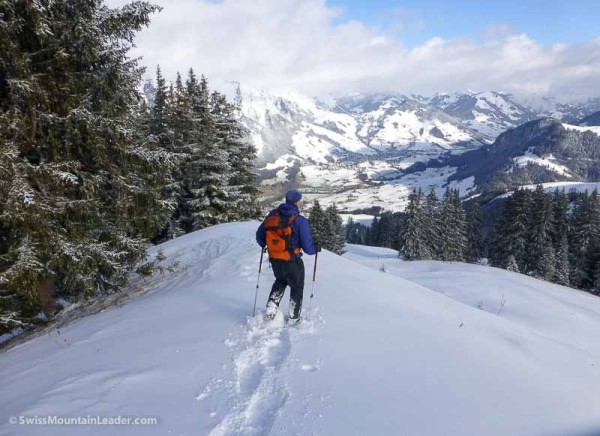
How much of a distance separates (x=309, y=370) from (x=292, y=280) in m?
1.85

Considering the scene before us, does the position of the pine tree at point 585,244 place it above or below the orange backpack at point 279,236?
below

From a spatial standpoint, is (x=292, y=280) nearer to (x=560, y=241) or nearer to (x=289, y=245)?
(x=289, y=245)

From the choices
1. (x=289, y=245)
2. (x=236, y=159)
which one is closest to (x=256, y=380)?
(x=289, y=245)

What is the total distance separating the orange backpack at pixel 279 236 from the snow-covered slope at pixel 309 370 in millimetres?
1274

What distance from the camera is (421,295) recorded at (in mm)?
9062

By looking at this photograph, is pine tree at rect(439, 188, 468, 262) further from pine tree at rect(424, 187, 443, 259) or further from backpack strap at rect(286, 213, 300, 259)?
backpack strap at rect(286, 213, 300, 259)

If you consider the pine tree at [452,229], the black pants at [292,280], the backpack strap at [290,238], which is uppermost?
the backpack strap at [290,238]

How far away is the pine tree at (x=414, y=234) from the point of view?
44656mm

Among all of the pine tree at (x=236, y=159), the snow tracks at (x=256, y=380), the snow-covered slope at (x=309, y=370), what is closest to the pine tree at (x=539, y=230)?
the pine tree at (x=236, y=159)

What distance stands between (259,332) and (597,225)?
58.3m

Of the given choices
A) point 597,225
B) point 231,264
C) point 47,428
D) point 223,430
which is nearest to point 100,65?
point 231,264

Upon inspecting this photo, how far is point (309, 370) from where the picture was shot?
16.9ft

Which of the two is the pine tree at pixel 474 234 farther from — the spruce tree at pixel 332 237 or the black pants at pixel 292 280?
the black pants at pixel 292 280

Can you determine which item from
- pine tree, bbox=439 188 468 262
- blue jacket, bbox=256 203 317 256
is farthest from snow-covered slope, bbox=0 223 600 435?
pine tree, bbox=439 188 468 262
